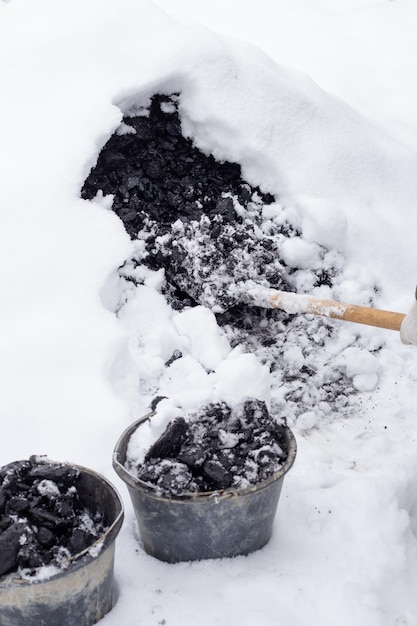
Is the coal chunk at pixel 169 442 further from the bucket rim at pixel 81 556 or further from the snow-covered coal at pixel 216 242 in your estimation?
the snow-covered coal at pixel 216 242

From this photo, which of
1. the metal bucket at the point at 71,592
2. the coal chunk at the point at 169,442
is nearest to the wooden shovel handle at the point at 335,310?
the coal chunk at the point at 169,442

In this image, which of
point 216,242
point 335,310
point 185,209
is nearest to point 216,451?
point 335,310

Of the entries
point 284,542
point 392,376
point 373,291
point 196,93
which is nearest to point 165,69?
point 196,93

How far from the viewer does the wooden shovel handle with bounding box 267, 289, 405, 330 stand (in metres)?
2.61

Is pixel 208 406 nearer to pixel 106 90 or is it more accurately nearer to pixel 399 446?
pixel 399 446

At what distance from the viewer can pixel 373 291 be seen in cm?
365

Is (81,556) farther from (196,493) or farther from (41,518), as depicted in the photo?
(196,493)

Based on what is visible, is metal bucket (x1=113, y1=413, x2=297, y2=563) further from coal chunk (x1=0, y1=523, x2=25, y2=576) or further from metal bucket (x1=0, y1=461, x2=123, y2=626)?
coal chunk (x1=0, y1=523, x2=25, y2=576)

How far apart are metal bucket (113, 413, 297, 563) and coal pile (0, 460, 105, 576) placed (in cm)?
18

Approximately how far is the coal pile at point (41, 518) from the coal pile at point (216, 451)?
0.24 meters

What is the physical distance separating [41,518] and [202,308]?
1.64 m

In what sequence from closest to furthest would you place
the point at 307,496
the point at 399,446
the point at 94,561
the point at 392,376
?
the point at 94,561
the point at 307,496
the point at 399,446
the point at 392,376

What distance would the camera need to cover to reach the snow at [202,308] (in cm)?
220

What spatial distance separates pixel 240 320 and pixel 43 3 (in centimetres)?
266
